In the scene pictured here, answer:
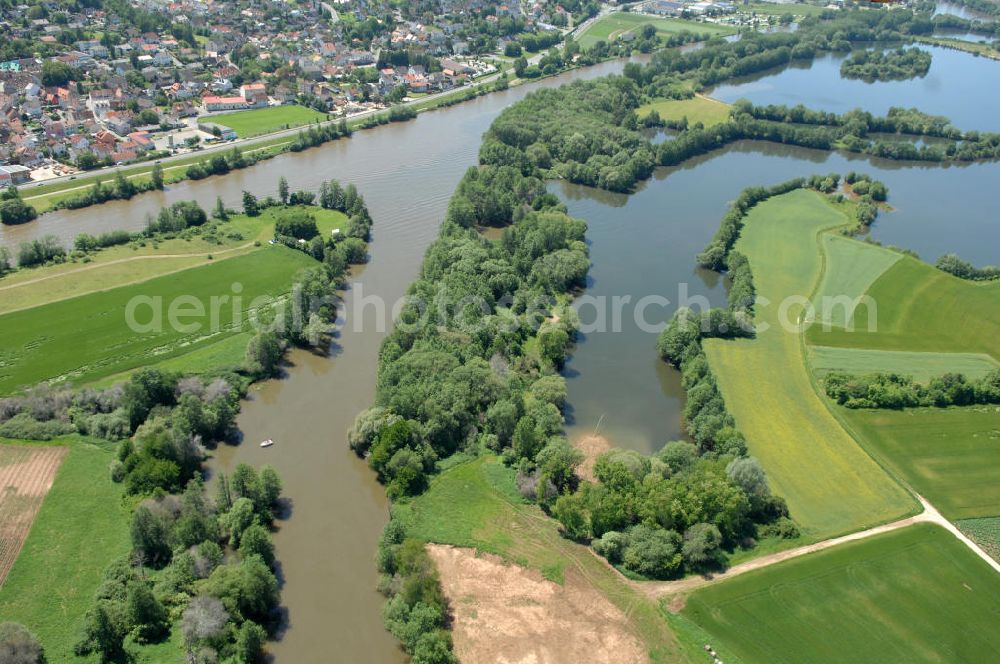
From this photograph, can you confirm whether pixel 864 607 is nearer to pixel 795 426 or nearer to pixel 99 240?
pixel 795 426

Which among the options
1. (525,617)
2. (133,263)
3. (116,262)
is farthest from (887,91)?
(525,617)

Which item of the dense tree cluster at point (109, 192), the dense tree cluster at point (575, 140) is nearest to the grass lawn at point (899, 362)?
the dense tree cluster at point (575, 140)

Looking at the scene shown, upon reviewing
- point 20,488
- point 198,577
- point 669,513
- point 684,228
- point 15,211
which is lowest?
point 198,577

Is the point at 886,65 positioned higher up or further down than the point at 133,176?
higher up

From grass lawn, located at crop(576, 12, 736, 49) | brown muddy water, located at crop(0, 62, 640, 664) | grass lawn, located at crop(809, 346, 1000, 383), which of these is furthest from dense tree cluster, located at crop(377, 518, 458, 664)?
grass lawn, located at crop(576, 12, 736, 49)

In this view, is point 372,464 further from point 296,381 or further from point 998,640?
point 998,640

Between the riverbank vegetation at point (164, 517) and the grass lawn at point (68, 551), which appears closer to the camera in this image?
the riverbank vegetation at point (164, 517)

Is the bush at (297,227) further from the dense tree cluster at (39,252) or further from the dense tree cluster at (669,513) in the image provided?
the dense tree cluster at (669,513)
